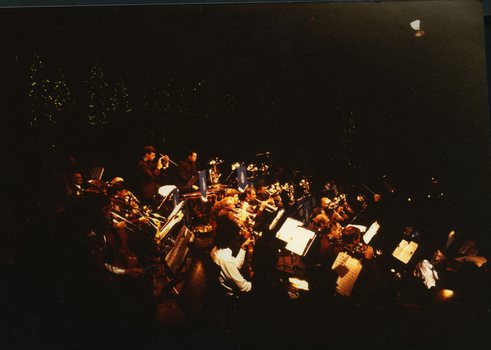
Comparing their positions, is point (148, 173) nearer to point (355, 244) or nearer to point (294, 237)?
point (294, 237)

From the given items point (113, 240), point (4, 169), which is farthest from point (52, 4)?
point (113, 240)

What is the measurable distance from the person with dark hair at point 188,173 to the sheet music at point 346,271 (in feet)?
1.98

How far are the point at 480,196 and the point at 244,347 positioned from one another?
1.06 metres

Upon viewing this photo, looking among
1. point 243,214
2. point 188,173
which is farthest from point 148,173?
point 243,214

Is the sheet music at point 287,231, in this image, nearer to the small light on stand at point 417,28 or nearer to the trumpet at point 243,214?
the trumpet at point 243,214

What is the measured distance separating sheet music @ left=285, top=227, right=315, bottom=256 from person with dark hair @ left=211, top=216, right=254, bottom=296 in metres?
0.18

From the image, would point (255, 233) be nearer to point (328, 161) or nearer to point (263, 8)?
point (328, 161)

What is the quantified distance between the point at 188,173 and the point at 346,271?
693mm

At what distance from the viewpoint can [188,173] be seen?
5.84 feet

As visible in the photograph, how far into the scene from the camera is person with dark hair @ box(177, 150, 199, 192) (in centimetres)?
178

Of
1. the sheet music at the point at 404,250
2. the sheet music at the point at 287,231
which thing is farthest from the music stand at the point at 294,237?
the sheet music at the point at 404,250

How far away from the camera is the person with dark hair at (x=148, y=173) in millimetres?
1771

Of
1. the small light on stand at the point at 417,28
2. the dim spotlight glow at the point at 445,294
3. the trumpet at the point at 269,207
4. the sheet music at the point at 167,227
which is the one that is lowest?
the dim spotlight glow at the point at 445,294

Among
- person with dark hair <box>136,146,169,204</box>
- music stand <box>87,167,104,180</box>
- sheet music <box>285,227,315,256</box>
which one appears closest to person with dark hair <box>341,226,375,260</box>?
sheet music <box>285,227,315,256</box>
